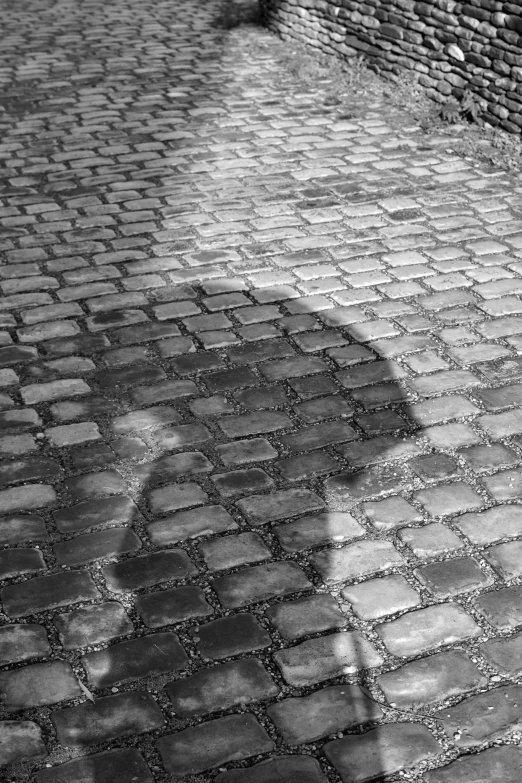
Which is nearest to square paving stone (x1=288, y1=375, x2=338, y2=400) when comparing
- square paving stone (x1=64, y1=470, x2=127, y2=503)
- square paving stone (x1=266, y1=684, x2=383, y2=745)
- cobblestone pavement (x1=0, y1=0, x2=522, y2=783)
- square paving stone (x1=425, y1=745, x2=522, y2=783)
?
cobblestone pavement (x1=0, y1=0, x2=522, y2=783)

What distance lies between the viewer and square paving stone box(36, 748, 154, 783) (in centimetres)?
222

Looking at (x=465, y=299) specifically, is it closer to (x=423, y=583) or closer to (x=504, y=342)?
(x=504, y=342)

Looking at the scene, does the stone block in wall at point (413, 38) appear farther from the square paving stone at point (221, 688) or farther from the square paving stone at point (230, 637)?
the square paving stone at point (221, 688)

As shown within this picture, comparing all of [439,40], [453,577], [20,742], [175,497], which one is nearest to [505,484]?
[453,577]

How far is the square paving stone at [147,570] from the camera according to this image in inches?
111

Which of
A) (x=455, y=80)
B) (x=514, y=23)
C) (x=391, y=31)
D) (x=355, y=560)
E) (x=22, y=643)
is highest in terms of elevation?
(x=514, y=23)

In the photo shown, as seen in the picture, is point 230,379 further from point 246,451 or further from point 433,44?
point 433,44

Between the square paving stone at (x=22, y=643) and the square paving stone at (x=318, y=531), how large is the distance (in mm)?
759

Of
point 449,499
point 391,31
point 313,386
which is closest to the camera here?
point 449,499

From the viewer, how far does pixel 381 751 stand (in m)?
2.31

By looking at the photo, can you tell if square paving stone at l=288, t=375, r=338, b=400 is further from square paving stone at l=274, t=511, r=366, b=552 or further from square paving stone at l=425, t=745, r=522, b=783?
square paving stone at l=425, t=745, r=522, b=783

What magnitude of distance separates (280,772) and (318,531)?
900mm

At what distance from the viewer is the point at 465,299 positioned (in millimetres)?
4453

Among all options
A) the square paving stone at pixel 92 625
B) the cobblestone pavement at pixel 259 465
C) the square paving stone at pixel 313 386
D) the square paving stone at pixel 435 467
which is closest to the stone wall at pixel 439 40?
the cobblestone pavement at pixel 259 465
